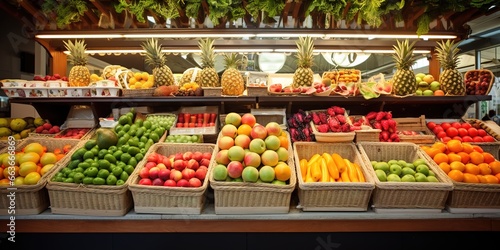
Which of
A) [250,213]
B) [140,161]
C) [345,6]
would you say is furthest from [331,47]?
[140,161]

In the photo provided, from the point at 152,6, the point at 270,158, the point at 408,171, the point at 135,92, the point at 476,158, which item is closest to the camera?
the point at 270,158

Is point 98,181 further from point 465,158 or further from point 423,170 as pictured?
point 465,158

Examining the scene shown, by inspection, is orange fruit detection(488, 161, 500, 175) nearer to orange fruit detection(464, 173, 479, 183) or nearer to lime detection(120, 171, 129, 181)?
orange fruit detection(464, 173, 479, 183)

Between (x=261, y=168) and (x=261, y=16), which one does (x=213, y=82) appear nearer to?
(x=261, y=16)

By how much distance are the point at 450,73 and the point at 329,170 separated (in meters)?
1.92

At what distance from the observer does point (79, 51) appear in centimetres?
341

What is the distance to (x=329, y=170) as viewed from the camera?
247 cm

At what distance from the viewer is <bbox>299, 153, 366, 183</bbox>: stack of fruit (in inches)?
94.3

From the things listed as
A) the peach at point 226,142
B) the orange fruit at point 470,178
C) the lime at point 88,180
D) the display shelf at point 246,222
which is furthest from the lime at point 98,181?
the orange fruit at point 470,178

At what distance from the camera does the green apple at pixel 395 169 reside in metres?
2.46

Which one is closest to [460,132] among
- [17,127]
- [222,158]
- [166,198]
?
[222,158]

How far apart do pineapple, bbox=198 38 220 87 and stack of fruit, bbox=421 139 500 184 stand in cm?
226

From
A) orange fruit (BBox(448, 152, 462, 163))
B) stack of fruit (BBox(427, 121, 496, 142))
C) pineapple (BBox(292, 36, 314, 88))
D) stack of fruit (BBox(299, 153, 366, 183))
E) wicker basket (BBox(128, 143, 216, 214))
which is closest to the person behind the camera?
wicker basket (BBox(128, 143, 216, 214))

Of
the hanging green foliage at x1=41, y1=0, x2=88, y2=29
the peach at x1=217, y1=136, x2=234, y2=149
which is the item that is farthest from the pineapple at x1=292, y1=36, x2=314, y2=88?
the hanging green foliage at x1=41, y1=0, x2=88, y2=29
